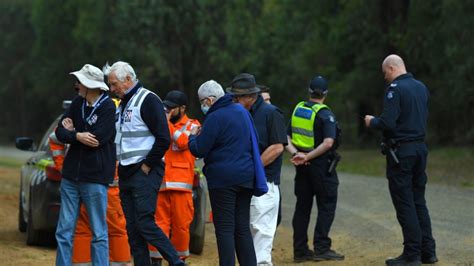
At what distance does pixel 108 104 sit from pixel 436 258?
150 inches

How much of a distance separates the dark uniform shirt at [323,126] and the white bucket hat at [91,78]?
9.23 feet

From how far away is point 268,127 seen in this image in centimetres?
978

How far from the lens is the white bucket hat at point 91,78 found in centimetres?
866

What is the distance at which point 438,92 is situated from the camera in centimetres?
3422

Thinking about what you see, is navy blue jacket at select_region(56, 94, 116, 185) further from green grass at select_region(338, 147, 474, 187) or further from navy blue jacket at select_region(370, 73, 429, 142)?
green grass at select_region(338, 147, 474, 187)

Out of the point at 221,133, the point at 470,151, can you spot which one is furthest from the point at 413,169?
the point at 470,151

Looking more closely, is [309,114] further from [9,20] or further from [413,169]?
[9,20]

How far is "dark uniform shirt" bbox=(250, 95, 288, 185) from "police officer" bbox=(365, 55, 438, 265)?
0.89 meters

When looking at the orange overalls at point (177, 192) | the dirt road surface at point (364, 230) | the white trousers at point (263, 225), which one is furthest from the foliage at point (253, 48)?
the orange overalls at point (177, 192)

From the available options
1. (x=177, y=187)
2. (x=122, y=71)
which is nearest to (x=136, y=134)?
(x=122, y=71)

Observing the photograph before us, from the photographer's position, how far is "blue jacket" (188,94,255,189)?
8.35 metres

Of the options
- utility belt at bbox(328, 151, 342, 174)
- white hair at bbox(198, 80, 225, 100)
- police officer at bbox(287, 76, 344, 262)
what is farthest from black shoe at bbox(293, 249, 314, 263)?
white hair at bbox(198, 80, 225, 100)

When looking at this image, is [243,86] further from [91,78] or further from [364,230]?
[364,230]

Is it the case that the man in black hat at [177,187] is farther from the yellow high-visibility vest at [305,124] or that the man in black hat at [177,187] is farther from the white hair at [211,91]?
the yellow high-visibility vest at [305,124]
